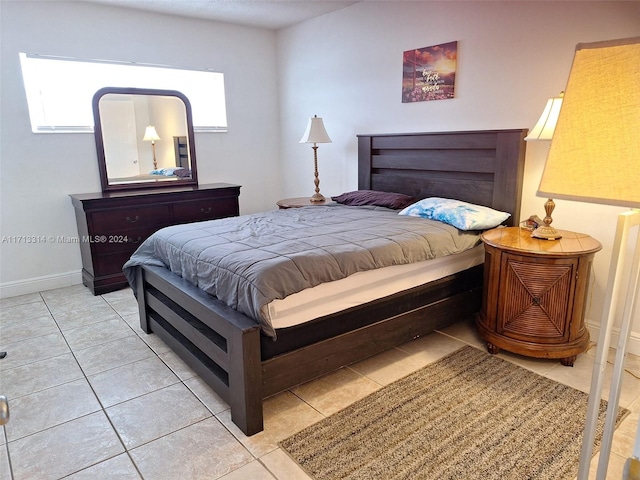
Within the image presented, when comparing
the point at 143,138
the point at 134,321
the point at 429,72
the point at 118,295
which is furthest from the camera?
the point at 143,138

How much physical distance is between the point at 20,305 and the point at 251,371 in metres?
2.69

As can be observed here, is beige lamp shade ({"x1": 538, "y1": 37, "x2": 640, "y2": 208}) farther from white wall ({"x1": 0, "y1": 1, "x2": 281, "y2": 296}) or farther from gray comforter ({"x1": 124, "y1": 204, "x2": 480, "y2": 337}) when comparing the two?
white wall ({"x1": 0, "y1": 1, "x2": 281, "y2": 296})

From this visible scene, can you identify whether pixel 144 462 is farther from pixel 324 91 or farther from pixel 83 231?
pixel 324 91

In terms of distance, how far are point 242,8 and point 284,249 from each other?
288cm

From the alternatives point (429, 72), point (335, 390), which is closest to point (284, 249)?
point (335, 390)

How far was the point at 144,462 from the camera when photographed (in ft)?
5.63

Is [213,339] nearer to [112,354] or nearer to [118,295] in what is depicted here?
[112,354]

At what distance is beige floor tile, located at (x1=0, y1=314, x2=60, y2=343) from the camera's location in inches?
113

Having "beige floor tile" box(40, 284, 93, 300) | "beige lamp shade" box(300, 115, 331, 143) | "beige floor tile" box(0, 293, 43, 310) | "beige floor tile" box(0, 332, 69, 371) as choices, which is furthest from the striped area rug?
"beige floor tile" box(0, 293, 43, 310)

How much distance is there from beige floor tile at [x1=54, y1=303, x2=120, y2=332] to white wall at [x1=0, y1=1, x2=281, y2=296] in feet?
2.46

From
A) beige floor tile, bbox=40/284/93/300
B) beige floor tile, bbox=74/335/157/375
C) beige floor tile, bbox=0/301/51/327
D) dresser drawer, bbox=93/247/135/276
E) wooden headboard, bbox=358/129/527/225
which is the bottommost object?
beige floor tile, bbox=40/284/93/300

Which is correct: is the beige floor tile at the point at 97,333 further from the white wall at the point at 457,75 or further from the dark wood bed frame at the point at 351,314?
the white wall at the point at 457,75

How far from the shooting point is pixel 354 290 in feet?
7.11

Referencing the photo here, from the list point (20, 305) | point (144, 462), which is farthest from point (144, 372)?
point (20, 305)
